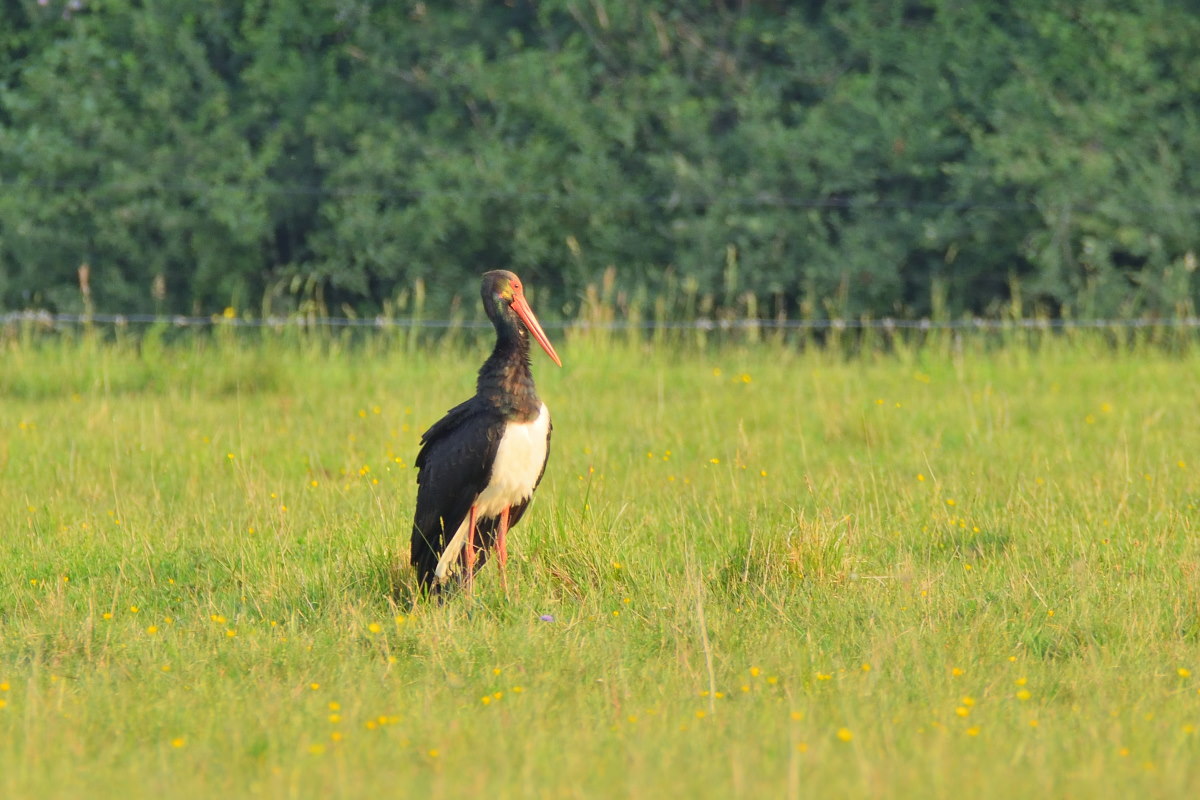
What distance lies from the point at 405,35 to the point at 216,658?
1321 centimetres

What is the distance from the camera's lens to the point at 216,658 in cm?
537

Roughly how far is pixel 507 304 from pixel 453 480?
2.62ft

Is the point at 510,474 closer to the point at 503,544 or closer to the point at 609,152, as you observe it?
the point at 503,544

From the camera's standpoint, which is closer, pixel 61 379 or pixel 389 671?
pixel 389 671

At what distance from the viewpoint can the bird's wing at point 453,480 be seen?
620 cm

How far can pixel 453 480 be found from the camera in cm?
625

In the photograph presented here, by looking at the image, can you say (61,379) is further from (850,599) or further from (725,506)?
(850,599)

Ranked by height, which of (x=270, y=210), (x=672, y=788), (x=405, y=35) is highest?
(x=405, y=35)

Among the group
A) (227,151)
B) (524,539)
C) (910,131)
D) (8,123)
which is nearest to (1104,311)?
(910,131)

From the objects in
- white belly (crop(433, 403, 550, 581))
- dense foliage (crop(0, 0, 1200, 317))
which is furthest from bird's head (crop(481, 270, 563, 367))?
dense foliage (crop(0, 0, 1200, 317))

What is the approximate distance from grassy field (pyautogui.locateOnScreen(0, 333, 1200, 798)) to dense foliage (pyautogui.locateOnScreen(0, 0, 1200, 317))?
572 cm

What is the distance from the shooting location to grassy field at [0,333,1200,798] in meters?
4.31

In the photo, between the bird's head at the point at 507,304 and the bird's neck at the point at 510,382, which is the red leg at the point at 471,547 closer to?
the bird's neck at the point at 510,382

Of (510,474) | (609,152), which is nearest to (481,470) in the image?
(510,474)
